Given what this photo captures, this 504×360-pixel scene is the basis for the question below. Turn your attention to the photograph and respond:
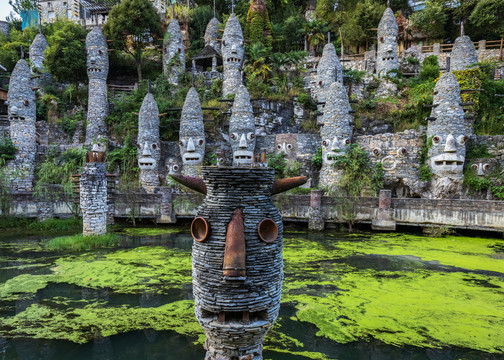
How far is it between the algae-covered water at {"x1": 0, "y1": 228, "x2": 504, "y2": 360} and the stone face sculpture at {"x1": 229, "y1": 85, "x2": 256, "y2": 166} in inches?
265

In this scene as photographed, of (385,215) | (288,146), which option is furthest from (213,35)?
(385,215)

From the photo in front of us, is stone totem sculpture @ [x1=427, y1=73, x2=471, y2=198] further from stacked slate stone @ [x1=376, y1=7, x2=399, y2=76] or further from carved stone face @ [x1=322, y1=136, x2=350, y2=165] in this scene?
stacked slate stone @ [x1=376, y1=7, x2=399, y2=76]

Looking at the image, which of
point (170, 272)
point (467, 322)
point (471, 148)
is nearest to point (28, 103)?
point (170, 272)

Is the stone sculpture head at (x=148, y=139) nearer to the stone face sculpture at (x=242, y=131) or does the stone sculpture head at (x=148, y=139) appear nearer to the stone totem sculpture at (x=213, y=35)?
the stone face sculpture at (x=242, y=131)

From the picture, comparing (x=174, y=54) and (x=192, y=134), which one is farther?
(x=174, y=54)

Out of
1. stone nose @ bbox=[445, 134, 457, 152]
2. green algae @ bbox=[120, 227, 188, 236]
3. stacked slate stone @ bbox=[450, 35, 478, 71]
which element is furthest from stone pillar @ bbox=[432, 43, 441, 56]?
green algae @ bbox=[120, 227, 188, 236]

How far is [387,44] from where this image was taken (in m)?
19.4

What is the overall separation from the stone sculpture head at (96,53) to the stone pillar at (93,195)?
11567 millimetres

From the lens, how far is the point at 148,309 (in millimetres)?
6262

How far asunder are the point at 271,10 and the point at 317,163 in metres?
17.6

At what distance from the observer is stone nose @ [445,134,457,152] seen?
12.4 meters

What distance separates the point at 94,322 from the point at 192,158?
1134cm

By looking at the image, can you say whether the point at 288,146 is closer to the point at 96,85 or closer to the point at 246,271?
the point at 96,85

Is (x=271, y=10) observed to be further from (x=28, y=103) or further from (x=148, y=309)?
(x=148, y=309)
